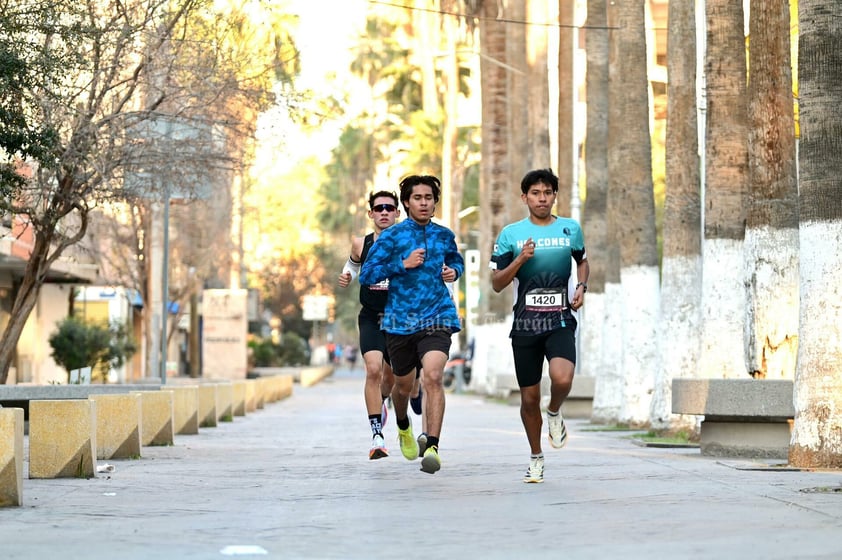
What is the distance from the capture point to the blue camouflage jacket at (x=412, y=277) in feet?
42.8

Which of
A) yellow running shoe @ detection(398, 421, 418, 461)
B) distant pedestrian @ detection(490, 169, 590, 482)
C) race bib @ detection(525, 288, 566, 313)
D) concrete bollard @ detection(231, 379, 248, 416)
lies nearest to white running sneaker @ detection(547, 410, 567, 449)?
distant pedestrian @ detection(490, 169, 590, 482)

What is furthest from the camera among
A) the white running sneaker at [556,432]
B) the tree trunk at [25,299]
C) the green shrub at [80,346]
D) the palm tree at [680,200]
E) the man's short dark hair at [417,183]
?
the green shrub at [80,346]

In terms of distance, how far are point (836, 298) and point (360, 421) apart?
1563 centimetres

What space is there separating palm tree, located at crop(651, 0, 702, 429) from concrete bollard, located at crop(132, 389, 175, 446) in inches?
228

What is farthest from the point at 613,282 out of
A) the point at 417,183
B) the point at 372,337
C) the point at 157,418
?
the point at 417,183

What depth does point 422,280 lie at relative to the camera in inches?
513

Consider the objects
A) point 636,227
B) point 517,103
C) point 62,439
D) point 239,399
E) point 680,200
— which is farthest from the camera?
point 517,103

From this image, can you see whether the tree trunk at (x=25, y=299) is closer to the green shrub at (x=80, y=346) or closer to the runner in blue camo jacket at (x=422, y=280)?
the runner in blue camo jacket at (x=422, y=280)

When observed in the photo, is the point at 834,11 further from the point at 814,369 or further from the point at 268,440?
the point at 268,440

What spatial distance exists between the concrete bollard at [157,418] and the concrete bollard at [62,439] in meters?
5.57

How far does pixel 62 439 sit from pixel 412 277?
316 centimetres

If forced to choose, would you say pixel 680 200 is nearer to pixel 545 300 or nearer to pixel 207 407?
pixel 207 407

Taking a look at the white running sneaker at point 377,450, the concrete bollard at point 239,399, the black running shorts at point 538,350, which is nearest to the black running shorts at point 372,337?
the white running sneaker at point 377,450

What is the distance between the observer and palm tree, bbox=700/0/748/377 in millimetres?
18766
